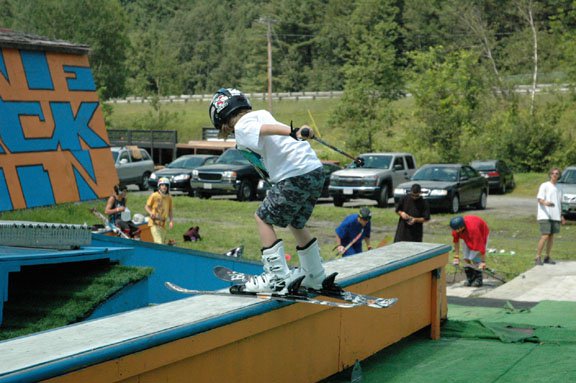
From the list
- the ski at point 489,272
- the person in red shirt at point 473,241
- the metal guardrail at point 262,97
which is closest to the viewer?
the person in red shirt at point 473,241

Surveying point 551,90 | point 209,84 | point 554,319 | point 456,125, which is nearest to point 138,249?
point 554,319

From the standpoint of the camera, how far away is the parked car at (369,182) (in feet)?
98.5

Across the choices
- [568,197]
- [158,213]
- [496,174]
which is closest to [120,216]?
[158,213]

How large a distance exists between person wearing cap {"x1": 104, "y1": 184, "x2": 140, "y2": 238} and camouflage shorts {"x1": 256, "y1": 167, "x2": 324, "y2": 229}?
11.1 m

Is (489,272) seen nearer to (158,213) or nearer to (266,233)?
(158,213)

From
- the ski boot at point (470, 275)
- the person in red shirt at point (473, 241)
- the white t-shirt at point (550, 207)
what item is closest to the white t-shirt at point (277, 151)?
the person in red shirt at point (473, 241)

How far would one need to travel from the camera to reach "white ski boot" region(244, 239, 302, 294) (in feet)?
19.4

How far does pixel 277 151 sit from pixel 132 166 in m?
31.7

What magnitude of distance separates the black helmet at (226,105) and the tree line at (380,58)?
40.6 meters

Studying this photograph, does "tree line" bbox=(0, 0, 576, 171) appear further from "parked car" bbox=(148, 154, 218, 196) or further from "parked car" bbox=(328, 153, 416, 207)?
"parked car" bbox=(148, 154, 218, 196)

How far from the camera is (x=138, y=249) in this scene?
Result: 10016mm

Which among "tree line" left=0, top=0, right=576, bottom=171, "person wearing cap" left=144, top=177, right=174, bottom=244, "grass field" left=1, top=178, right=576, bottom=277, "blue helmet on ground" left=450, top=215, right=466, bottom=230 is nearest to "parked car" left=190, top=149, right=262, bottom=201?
"grass field" left=1, top=178, right=576, bottom=277

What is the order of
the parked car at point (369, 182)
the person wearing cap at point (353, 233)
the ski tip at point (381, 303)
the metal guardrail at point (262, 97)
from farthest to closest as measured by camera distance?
the metal guardrail at point (262, 97)
the parked car at point (369, 182)
the person wearing cap at point (353, 233)
the ski tip at point (381, 303)

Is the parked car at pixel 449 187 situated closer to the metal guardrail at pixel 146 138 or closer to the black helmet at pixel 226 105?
the black helmet at pixel 226 105
